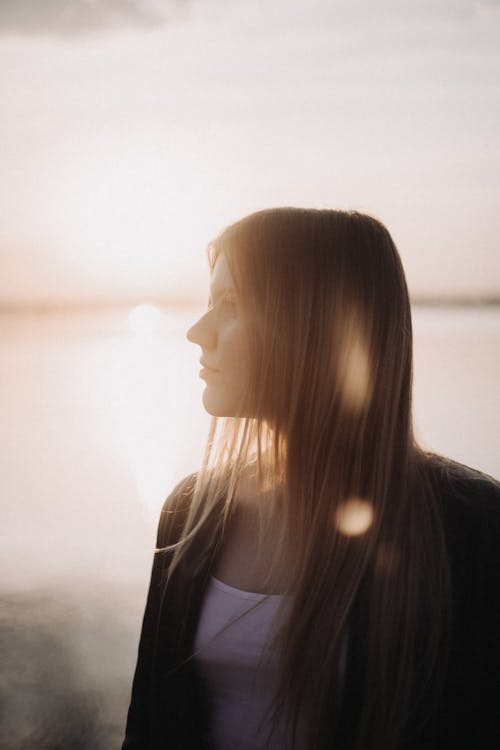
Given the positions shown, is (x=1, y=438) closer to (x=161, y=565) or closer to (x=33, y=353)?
(x=161, y=565)

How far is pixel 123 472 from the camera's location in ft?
28.6

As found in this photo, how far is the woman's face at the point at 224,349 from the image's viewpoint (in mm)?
1939

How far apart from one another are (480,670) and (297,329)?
1.12 meters

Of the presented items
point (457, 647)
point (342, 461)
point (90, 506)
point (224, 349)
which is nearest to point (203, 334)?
point (224, 349)

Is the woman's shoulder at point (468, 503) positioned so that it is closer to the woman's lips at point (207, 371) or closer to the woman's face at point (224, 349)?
the woman's face at point (224, 349)

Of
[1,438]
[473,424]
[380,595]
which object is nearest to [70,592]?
[380,595]

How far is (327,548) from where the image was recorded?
186 cm

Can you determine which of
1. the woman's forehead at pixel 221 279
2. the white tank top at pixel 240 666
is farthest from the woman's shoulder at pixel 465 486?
the woman's forehead at pixel 221 279

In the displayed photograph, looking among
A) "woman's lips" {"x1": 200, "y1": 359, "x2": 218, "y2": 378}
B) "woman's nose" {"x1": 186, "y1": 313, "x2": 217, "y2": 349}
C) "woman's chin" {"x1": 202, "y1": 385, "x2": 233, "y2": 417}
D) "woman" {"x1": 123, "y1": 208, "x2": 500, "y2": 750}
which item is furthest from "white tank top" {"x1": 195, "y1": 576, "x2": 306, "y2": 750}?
"woman's nose" {"x1": 186, "y1": 313, "x2": 217, "y2": 349}

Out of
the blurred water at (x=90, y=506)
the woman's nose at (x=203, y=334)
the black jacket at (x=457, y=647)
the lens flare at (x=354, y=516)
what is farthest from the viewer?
the blurred water at (x=90, y=506)

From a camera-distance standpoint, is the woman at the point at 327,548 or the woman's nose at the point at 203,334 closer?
the woman at the point at 327,548

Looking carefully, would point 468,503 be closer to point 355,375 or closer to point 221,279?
point 355,375

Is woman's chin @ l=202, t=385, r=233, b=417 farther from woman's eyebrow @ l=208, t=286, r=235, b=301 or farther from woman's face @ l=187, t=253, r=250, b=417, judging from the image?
woman's eyebrow @ l=208, t=286, r=235, b=301

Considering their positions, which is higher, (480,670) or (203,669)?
(480,670)
